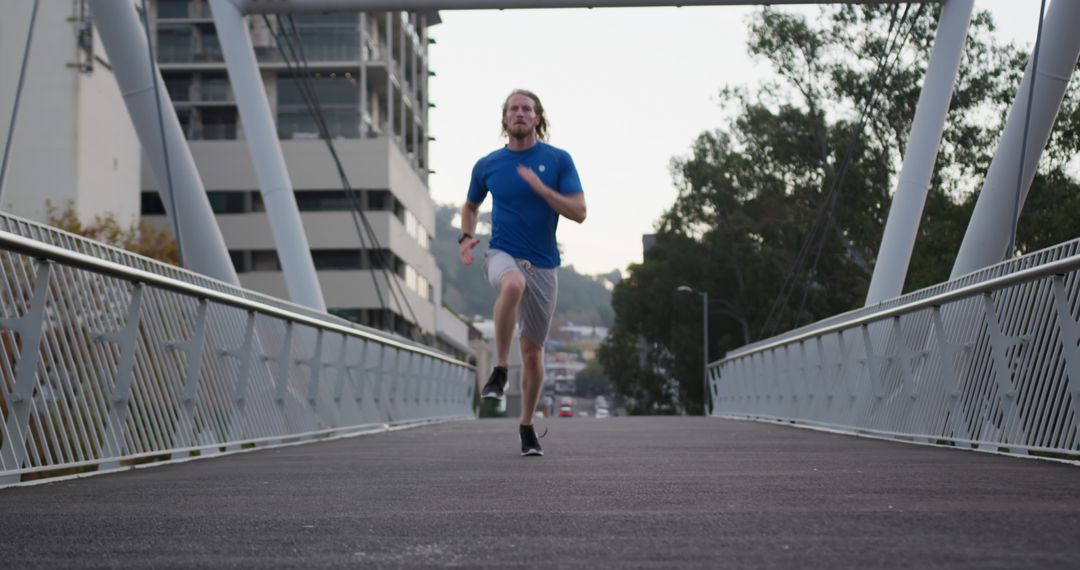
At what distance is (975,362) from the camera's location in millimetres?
10820

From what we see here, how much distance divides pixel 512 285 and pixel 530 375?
0.79 meters

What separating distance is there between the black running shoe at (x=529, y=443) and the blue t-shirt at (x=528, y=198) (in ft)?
3.10

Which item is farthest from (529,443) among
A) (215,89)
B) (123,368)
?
(215,89)

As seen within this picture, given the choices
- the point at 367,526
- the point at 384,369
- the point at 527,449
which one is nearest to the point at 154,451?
the point at 527,449

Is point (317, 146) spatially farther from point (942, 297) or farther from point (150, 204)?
point (942, 297)

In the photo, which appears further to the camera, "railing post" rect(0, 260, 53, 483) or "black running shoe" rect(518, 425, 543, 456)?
"black running shoe" rect(518, 425, 543, 456)

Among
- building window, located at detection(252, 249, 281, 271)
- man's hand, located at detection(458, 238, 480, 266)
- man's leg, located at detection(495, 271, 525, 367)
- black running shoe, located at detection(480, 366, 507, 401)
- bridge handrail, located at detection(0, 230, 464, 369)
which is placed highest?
building window, located at detection(252, 249, 281, 271)

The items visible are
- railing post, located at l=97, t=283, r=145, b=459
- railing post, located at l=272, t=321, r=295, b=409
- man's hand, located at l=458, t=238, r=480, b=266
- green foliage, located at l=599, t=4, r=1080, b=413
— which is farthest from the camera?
green foliage, located at l=599, t=4, r=1080, b=413

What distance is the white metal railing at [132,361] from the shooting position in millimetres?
7586

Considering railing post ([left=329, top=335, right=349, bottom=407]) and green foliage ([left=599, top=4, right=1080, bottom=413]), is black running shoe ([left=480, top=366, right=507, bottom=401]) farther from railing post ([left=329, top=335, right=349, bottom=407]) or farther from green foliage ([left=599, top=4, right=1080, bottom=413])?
green foliage ([left=599, top=4, right=1080, bottom=413])

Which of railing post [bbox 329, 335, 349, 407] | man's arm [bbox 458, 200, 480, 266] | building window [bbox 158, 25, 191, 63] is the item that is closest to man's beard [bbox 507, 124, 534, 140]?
man's arm [bbox 458, 200, 480, 266]

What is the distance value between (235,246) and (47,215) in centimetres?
1917

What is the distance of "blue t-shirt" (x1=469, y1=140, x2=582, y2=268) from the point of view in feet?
31.5

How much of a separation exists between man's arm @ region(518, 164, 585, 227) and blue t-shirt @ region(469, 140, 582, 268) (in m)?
0.14
